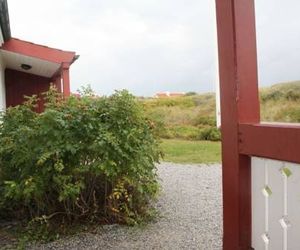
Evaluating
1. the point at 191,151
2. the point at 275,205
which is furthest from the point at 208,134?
the point at 275,205

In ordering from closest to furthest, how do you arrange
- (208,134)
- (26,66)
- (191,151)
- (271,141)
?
(271,141) < (26,66) < (191,151) < (208,134)

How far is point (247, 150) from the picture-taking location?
192 cm

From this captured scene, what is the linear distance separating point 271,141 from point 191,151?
12.6m

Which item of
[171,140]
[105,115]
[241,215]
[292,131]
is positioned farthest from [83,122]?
[171,140]

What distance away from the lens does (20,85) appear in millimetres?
12586

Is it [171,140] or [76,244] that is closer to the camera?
[76,244]

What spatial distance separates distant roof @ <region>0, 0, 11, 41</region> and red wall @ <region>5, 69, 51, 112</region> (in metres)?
3.86

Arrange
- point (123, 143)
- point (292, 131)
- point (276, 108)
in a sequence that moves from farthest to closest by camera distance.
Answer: point (123, 143)
point (276, 108)
point (292, 131)

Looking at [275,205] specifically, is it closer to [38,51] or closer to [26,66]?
[38,51]

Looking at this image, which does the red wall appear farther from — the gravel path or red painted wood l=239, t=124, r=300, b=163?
red painted wood l=239, t=124, r=300, b=163

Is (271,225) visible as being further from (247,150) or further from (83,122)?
(83,122)

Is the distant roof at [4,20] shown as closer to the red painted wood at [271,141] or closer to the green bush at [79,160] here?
the green bush at [79,160]

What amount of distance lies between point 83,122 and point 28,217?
4.50 ft

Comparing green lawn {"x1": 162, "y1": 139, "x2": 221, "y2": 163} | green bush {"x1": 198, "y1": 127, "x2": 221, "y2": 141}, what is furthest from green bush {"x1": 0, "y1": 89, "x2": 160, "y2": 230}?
green bush {"x1": 198, "y1": 127, "x2": 221, "y2": 141}
